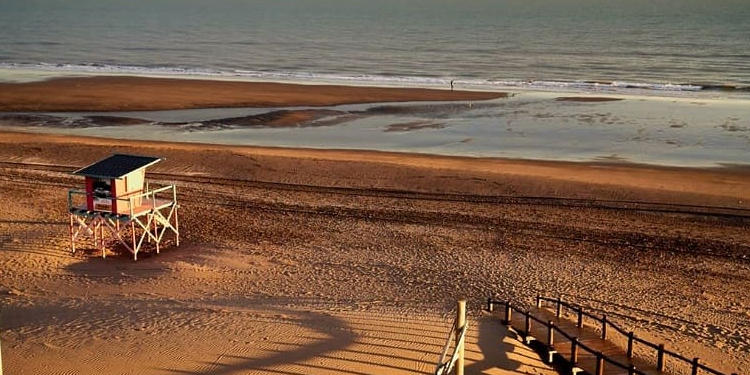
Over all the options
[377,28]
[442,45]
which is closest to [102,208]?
[442,45]

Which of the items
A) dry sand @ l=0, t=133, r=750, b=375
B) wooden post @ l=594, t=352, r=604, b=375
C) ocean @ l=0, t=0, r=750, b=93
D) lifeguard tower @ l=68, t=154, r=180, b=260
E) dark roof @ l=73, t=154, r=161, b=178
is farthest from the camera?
ocean @ l=0, t=0, r=750, b=93

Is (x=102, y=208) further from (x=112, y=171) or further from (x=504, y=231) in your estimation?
(x=504, y=231)

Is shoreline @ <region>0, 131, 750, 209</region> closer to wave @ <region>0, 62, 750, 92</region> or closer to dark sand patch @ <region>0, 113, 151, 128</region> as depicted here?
dark sand patch @ <region>0, 113, 151, 128</region>

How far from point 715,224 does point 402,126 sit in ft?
65.3

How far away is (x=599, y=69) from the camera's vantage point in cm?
6769

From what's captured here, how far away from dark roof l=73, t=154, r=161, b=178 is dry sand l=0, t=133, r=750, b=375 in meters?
2.08

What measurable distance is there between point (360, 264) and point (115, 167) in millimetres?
6348

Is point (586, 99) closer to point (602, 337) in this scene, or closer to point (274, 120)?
point (274, 120)

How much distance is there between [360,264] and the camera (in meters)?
19.9

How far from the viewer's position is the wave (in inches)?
2201

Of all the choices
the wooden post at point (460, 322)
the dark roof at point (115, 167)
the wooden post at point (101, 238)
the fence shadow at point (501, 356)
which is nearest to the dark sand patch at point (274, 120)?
the wooden post at point (101, 238)

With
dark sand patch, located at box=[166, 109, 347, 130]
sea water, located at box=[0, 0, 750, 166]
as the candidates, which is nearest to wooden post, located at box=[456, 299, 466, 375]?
sea water, located at box=[0, 0, 750, 166]

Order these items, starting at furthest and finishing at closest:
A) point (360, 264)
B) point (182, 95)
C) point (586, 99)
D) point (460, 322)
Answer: point (182, 95)
point (586, 99)
point (360, 264)
point (460, 322)

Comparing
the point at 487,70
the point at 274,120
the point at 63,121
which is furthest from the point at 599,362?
the point at 487,70
